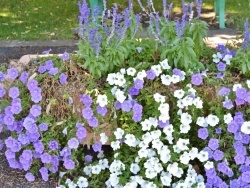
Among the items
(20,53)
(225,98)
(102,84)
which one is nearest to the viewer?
(225,98)

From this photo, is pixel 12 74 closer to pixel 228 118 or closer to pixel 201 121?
pixel 201 121

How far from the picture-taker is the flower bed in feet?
10.2

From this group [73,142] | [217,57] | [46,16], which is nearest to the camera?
[73,142]

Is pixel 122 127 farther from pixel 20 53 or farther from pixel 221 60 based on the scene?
pixel 20 53

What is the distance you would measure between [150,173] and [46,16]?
476cm

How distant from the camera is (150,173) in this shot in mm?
3131

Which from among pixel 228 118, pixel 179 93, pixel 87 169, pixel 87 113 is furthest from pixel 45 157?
pixel 228 118

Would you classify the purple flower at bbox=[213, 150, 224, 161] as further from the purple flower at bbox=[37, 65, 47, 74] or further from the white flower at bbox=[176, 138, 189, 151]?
the purple flower at bbox=[37, 65, 47, 74]

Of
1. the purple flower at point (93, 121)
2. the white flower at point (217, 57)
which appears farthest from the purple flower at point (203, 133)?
the purple flower at point (93, 121)

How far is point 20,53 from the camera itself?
6.00 metres

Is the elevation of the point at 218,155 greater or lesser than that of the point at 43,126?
lesser

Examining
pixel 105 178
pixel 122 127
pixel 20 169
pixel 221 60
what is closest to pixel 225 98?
pixel 221 60

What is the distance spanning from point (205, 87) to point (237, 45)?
0.66 m

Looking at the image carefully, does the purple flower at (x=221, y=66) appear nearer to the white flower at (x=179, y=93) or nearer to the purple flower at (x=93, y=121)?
the white flower at (x=179, y=93)
